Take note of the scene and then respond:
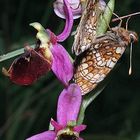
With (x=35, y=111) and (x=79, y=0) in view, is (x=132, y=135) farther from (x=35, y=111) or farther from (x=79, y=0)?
(x=79, y=0)

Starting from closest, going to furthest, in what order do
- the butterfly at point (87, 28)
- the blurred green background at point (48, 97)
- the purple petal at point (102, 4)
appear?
the butterfly at point (87, 28), the purple petal at point (102, 4), the blurred green background at point (48, 97)

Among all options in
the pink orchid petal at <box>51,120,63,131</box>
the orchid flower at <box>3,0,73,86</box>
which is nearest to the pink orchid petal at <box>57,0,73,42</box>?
the orchid flower at <box>3,0,73,86</box>

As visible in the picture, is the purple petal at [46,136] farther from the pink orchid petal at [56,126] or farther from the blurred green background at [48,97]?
the blurred green background at [48,97]

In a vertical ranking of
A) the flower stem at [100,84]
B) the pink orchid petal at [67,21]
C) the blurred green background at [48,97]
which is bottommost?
the blurred green background at [48,97]

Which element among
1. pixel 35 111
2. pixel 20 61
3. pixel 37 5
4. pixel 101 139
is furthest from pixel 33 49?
pixel 37 5

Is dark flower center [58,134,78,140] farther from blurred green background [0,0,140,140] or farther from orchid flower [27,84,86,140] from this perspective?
blurred green background [0,0,140,140]

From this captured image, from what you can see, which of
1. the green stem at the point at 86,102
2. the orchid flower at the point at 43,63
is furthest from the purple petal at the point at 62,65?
the green stem at the point at 86,102
